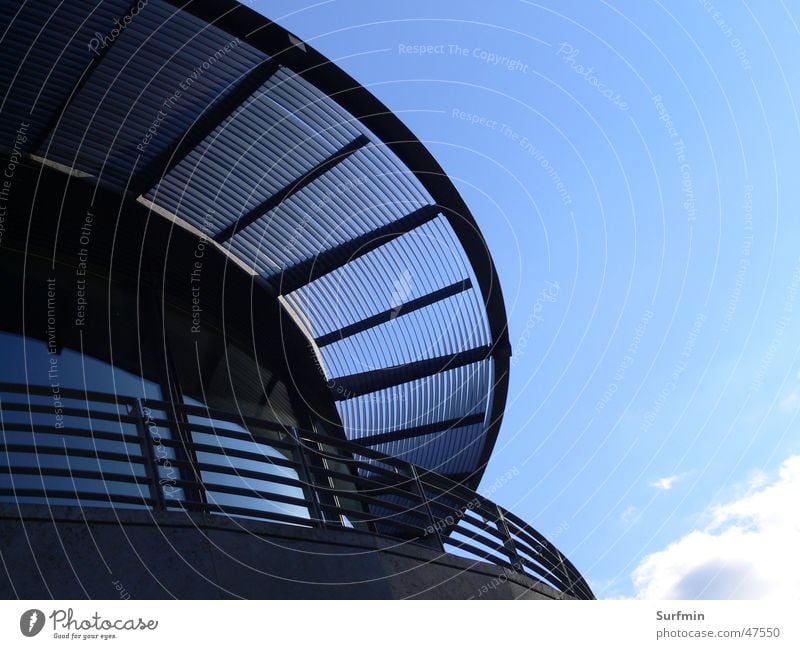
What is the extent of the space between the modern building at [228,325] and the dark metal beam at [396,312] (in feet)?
0.20

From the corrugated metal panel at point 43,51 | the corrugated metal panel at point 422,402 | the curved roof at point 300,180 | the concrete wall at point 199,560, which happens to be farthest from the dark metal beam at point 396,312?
the concrete wall at point 199,560

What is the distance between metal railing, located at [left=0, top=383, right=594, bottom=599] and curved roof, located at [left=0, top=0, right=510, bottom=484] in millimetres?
3587

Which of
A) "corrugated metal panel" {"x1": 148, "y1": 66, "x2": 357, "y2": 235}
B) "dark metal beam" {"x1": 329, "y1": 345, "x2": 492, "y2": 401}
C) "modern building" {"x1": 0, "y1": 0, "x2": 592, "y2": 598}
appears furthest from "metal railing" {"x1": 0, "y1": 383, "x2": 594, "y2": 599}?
"corrugated metal panel" {"x1": 148, "y1": 66, "x2": 357, "y2": 235}

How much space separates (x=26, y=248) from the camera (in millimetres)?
13859

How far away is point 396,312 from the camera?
16.9m

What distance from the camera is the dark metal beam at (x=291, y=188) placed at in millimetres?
13977

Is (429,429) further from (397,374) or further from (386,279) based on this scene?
(386,279)

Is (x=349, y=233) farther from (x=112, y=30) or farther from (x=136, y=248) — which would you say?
(x=112, y=30)

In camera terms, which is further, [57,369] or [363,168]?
[363,168]

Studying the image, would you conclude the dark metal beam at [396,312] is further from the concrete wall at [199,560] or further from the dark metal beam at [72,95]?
the concrete wall at [199,560]

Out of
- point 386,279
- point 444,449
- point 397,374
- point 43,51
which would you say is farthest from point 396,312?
point 43,51
